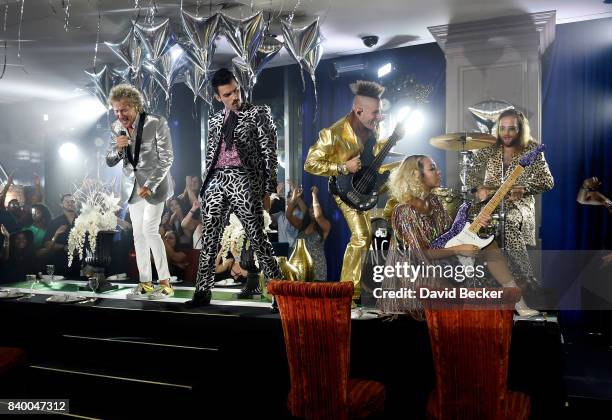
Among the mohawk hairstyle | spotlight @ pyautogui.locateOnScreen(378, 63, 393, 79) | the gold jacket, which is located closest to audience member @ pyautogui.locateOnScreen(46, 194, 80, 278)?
the gold jacket

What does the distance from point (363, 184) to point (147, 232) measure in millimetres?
1725

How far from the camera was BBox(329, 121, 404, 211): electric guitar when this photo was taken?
3926 millimetres

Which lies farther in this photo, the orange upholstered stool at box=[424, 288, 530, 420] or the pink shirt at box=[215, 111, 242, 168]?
the pink shirt at box=[215, 111, 242, 168]

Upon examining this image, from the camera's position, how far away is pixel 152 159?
164 inches

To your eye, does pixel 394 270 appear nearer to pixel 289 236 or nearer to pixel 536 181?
pixel 536 181

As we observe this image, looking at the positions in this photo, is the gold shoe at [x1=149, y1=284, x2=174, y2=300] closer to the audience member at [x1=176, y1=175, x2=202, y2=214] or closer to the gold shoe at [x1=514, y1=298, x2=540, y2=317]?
the audience member at [x1=176, y1=175, x2=202, y2=214]

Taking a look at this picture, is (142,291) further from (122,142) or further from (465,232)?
(465,232)

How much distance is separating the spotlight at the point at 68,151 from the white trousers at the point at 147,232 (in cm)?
350

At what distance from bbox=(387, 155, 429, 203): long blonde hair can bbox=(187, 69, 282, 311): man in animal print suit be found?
1.01 metres

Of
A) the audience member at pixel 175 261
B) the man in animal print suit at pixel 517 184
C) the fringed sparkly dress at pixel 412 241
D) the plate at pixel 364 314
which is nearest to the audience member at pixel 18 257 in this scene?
the audience member at pixel 175 261

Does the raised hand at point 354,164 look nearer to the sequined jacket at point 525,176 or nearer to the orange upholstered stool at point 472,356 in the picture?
the sequined jacket at point 525,176

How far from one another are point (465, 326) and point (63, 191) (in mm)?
6315

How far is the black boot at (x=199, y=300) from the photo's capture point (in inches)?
152

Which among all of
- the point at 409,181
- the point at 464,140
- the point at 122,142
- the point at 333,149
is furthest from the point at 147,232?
the point at 464,140
